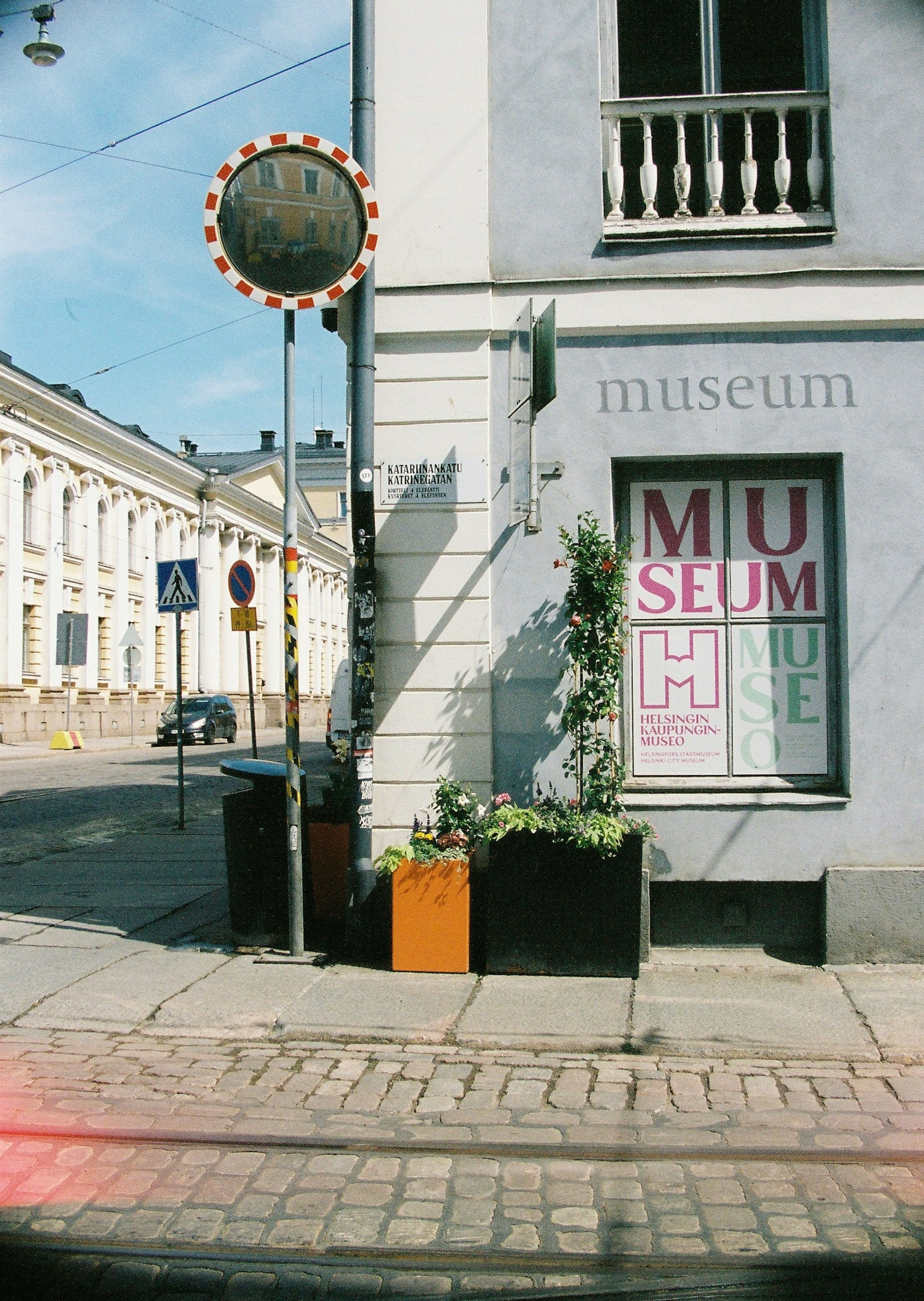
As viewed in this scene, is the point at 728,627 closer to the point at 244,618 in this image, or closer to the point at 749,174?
the point at 749,174

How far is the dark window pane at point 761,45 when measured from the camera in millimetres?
7520

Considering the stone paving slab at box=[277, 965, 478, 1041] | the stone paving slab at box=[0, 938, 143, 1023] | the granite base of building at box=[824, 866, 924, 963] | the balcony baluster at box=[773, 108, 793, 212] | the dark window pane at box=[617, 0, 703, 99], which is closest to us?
the stone paving slab at box=[277, 965, 478, 1041]

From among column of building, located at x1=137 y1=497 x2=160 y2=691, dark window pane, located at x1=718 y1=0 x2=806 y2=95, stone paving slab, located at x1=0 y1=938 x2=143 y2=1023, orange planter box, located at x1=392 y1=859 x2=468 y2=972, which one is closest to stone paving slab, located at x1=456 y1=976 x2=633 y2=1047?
orange planter box, located at x1=392 y1=859 x2=468 y2=972

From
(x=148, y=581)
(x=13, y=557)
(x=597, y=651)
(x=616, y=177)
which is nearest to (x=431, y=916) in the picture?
(x=597, y=651)

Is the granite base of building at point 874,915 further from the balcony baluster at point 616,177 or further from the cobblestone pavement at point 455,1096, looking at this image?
the balcony baluster at point 616,177

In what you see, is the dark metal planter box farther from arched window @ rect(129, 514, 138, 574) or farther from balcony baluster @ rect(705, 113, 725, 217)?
arched window @ rect(129, 514, 138, 574)

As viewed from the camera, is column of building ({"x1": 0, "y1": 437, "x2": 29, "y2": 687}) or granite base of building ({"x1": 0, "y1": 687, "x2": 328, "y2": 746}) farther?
column of building ({"x1": 0, "y1": 437, "x2": 29, "y2": 687})

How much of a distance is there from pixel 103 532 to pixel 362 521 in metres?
43.5

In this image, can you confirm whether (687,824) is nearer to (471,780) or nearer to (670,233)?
(471,780)

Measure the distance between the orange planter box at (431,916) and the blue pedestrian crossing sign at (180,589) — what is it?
8.28 m

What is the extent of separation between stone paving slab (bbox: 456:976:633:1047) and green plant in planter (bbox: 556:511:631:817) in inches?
37.2

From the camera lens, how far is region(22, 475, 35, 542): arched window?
4153 cm

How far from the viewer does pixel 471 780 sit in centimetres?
693

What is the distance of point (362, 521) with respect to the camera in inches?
270
